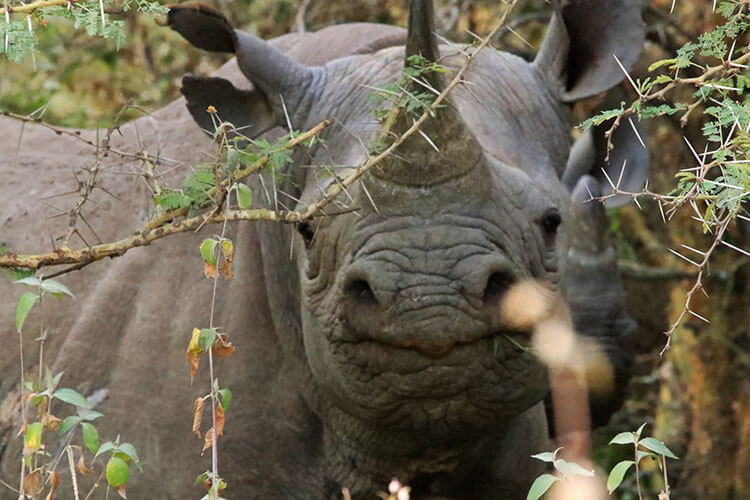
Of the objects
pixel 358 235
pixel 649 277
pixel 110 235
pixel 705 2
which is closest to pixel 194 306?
pixel 110 235

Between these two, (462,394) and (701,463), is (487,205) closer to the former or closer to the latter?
(462,394)

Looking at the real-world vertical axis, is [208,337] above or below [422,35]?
below

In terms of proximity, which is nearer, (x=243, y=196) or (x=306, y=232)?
(x=243, y=196)

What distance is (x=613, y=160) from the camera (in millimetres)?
5254

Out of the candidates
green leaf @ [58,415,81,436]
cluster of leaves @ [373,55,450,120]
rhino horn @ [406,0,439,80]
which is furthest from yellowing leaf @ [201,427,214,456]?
rhino horn @ [406,0,439,80]

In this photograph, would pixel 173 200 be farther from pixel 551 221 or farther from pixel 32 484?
pixel 551 221

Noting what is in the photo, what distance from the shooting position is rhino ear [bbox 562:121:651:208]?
201 inches

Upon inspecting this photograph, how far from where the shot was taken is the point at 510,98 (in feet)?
15.4

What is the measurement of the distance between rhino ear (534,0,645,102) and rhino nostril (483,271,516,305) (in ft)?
4.01

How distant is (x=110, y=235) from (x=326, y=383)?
1247 mm

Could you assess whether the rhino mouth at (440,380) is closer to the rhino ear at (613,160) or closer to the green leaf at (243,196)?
the green leaf at (243,196)

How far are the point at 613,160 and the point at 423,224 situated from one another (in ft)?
5.51

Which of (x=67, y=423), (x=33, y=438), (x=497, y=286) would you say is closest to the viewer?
(x=33, y=438)

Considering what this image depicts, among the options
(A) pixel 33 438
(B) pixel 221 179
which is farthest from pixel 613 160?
(A) pixel 33 438
